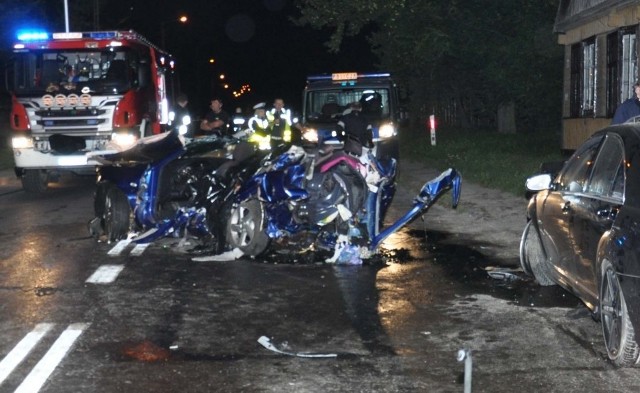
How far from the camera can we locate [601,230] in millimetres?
6586

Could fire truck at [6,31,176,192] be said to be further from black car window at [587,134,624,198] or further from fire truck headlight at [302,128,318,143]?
black car window at [587,134,624,198]

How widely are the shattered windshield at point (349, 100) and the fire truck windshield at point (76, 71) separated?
4157 mm

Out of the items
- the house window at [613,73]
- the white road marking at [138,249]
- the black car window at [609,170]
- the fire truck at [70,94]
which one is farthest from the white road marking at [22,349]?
the house window at [613,73]

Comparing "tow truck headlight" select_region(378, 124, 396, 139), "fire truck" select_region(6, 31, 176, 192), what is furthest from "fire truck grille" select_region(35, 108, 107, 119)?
"tow truck headlight" select_region(378, 124, 396, 139)

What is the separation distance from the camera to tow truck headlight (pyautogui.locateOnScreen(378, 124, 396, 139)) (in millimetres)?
20453

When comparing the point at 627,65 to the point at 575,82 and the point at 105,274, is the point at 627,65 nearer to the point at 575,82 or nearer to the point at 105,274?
the point at 575,82

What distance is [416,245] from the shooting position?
11773mm

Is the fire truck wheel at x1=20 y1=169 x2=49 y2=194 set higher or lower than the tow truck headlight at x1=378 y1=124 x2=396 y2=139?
lower

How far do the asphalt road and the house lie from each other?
10036 mm

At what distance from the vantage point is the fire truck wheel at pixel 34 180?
19188 millimetres

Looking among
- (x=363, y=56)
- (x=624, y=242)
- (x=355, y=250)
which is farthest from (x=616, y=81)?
(x=363, y=56)

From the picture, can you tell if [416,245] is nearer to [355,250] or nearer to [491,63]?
[355,250]

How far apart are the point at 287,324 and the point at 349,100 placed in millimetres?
13628

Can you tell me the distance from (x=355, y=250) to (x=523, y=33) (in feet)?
67.7
